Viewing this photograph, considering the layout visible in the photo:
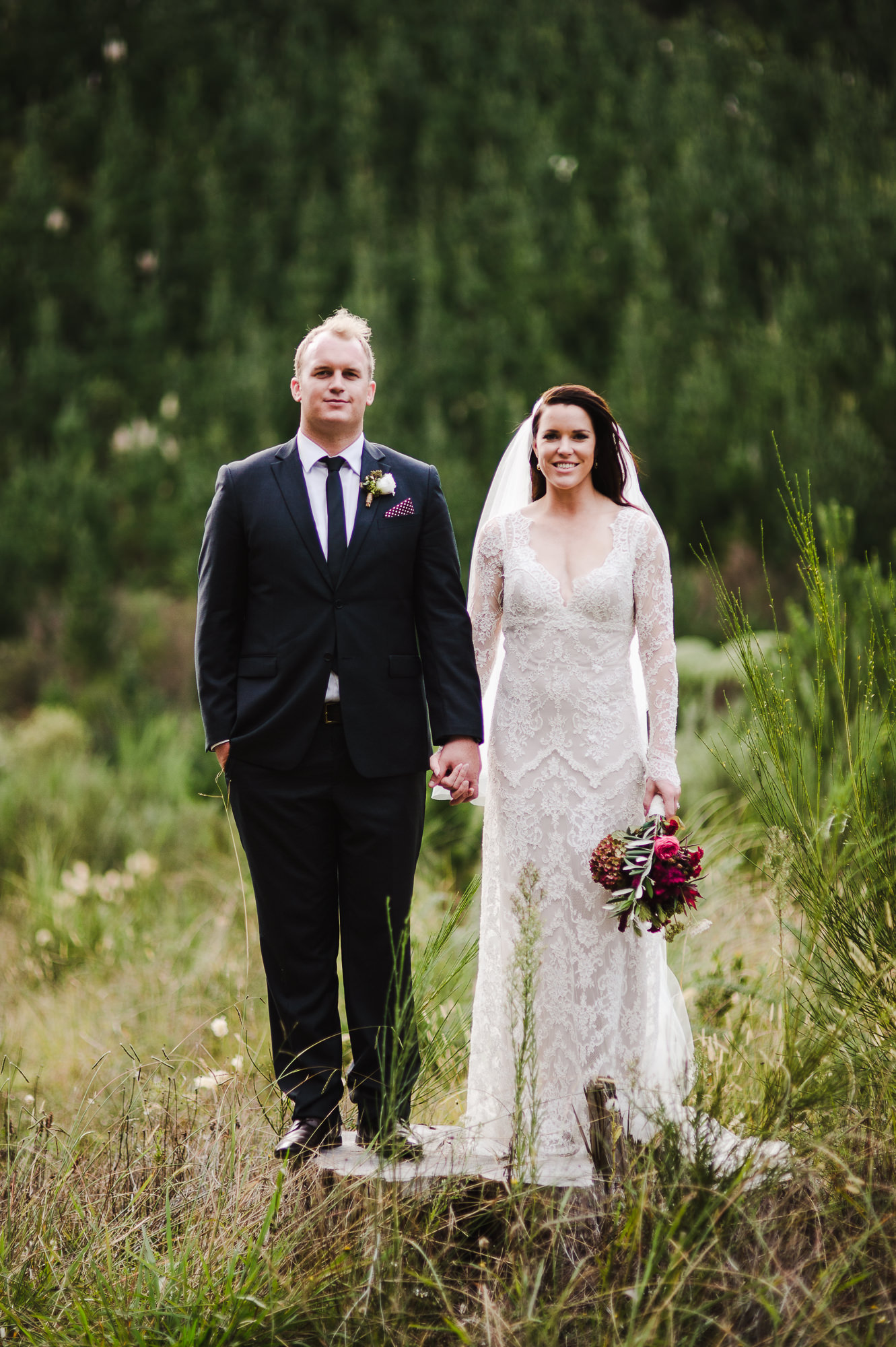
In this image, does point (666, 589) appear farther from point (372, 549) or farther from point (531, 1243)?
point (531, 1243)

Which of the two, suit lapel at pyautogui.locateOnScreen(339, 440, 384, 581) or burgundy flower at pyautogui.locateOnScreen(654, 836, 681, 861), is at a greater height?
suit lapel at pyautogui.locateOnScreen(339, 440, 384, 581)

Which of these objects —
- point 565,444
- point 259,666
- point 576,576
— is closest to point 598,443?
point 565,444

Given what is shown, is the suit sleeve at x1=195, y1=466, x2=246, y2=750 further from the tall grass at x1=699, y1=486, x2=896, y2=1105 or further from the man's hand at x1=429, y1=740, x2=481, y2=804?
the tall grass at x1=699, y1=486, x2=896, y2=1105

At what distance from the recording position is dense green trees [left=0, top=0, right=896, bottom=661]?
11062 mm

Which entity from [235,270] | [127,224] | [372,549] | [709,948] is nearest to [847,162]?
[235,270]

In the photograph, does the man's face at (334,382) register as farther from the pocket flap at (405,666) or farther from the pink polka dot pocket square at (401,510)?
the pocket flap at (405,666)

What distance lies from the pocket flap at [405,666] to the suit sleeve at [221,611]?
0.41 meters

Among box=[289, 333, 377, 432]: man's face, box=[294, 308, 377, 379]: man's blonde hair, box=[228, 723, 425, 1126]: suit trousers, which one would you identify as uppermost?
box=[294, 308, 377, 379]: man's blonde hair

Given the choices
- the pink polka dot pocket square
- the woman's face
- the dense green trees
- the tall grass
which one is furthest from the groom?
the dense green trees

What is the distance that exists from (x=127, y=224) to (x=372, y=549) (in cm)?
1302

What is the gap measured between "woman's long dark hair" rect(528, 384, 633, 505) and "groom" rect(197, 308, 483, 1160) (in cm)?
44

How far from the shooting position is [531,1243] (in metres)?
2.38

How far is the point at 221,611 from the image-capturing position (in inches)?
113

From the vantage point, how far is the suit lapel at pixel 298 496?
2.83 m
